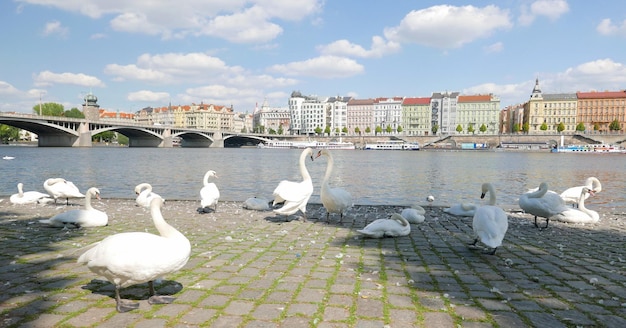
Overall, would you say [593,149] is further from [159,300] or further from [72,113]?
[72,113]

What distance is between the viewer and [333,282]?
16.4 ft

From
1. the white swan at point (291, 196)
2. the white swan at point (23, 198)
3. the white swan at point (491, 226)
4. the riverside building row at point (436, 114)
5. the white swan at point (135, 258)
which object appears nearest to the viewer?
the white swan at point (135, 258)

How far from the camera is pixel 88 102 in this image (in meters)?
136

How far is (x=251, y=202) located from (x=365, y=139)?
120 meters

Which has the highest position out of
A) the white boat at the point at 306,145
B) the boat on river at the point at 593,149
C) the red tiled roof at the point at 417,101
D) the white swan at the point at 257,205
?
the red tiled roof at the point at 417,101

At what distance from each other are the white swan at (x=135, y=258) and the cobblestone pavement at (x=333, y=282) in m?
0.34

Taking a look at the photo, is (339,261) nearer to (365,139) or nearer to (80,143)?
(80,143)

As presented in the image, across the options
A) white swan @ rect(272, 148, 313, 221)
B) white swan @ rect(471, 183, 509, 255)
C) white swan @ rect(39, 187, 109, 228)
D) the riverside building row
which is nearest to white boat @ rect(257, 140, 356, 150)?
the riverside building row

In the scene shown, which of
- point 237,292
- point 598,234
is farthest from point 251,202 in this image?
point 598,234

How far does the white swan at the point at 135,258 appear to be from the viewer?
389 centimetres

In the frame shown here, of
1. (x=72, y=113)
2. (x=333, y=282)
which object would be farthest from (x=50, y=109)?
(x=333, y=282)

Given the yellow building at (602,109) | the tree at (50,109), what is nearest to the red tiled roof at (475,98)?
the yellow building at (602,109)

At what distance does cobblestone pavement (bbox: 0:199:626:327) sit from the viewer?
12.8 feet

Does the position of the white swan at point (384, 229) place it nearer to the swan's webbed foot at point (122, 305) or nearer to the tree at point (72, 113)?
the swan's webbed foot at point (122, 305)
